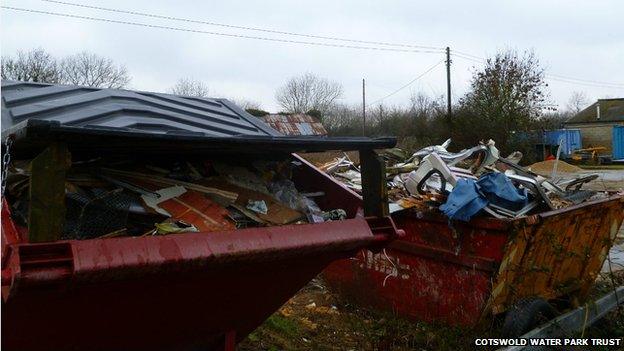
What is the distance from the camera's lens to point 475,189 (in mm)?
3924

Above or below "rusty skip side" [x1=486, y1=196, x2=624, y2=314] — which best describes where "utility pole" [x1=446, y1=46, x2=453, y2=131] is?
above

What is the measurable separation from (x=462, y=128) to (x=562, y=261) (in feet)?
66.5

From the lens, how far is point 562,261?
4.41 metres

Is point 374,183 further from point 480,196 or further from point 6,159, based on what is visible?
point 6,159

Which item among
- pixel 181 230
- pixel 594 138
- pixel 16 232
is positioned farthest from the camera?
pixel 594 138

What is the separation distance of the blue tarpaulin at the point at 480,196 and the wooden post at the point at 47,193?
2.80 m

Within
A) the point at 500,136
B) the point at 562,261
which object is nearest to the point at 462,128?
the point at 500,136

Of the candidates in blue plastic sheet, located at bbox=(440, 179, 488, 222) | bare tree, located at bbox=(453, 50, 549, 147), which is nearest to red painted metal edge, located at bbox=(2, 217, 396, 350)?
blue plastic sheet, located at bbox=(440, 179, 488, 222)

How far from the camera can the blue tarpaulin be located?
12.6 feet

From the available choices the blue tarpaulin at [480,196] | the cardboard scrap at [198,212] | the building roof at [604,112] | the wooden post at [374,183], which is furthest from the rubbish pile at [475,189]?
the building roof at [604,112]

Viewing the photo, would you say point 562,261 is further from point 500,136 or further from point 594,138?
point 594,138

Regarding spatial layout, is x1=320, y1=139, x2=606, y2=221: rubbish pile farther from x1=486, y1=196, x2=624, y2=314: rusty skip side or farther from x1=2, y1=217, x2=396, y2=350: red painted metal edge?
x1=2, y1=217, x2=396, y2=350: red painted metal edge

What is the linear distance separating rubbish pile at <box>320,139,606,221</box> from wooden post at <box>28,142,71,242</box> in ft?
8.53

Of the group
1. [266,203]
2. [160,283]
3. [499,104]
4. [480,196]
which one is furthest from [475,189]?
[499,104]
